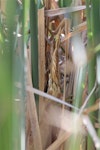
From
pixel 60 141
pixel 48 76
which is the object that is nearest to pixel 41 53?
pixel 48 76

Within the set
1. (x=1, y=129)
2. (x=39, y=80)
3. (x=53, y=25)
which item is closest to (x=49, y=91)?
(x=39, y=80)

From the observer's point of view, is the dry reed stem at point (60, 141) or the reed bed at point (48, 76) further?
the dry reed stem at point (60, 141)

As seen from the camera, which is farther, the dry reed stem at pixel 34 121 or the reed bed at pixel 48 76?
the dry reed stem at pixel 34 121

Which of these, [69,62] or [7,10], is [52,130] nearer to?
[69,62]

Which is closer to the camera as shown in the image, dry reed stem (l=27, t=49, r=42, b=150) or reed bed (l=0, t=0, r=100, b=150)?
reed bed (l=0, t=0, r=100, b=150)

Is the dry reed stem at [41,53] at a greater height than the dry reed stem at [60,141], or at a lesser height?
greater

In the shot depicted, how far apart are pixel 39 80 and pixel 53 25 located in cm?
15

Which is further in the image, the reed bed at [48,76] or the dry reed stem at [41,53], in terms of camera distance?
the dry reed stem at [41,53]

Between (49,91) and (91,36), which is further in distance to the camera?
(49,91)

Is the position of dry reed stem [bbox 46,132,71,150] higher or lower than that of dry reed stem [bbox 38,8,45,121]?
lower

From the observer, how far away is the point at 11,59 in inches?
13.4

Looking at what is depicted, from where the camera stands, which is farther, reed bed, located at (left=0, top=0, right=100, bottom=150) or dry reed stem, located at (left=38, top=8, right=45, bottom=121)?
dry reed stem, located at (left=38, top=8, right=45, bottom=121)

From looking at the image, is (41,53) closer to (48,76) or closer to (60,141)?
(48,76)

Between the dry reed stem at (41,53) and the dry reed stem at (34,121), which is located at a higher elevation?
the dry reed stem at (41,53)
